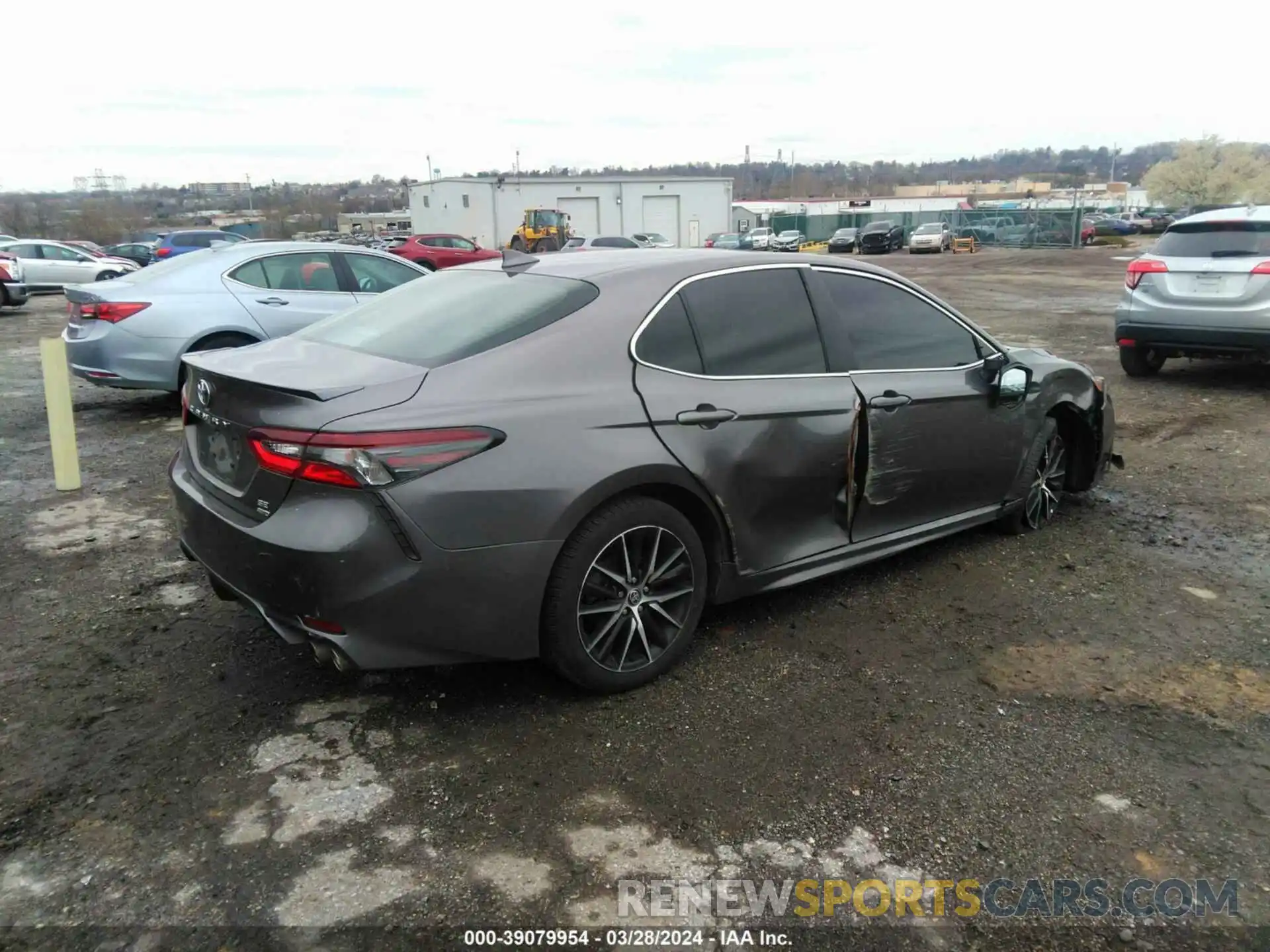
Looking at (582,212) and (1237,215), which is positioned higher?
(582,212)

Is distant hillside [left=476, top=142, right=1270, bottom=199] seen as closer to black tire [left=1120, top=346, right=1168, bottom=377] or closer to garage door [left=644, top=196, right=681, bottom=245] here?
garage door [left=644, top=196, right=681, bottom=245]

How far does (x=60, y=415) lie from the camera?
6.02 m

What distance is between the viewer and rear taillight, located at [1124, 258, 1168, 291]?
912cm

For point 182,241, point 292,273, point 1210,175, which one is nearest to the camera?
point 292,273

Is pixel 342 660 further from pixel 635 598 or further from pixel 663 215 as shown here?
Answer: pixel 663 215

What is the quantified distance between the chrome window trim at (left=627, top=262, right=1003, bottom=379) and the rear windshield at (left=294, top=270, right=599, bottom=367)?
0.86ft

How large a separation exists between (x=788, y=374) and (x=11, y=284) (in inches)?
810

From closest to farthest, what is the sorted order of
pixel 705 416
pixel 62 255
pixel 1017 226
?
pixel 705 416 < pixel 62 255 < pixel 1017 226

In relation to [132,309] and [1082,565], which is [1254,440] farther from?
[132,309]

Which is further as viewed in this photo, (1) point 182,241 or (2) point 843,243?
→ (2) point 843,243

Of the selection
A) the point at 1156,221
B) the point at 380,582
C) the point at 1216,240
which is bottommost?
the point at 380,582

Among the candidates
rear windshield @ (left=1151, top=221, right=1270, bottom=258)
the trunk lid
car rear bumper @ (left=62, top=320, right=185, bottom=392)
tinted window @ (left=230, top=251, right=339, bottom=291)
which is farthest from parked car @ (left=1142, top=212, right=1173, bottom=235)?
the trunk lid

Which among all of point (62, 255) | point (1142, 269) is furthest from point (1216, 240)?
point (62, 255)

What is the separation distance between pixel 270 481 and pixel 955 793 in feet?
7.83
